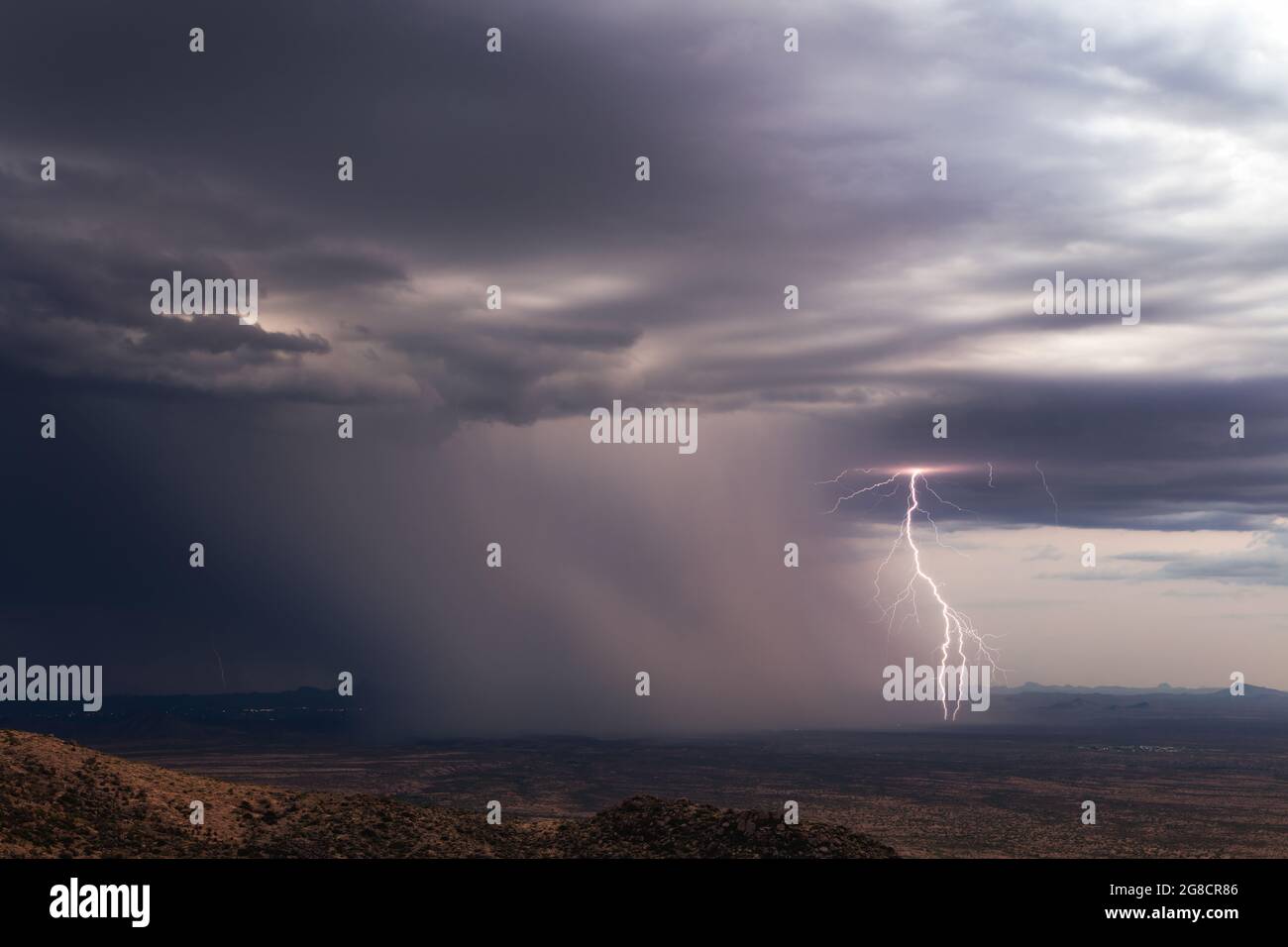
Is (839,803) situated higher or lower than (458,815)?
lower

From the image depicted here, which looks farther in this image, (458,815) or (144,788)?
(458,815)

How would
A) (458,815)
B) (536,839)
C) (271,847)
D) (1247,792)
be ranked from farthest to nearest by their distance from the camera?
(1247,792) < (458,815) < (536,839) < (271,847)

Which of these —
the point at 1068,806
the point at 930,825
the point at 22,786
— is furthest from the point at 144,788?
the point at 1068,806

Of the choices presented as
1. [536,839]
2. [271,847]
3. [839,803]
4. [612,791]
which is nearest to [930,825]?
[839,803]

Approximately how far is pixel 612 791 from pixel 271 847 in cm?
14038
